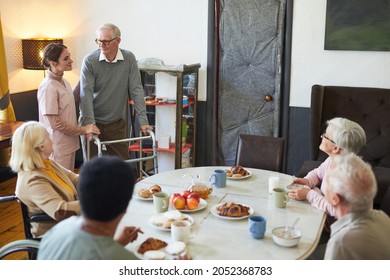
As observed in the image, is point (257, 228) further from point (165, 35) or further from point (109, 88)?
point (165, 35)

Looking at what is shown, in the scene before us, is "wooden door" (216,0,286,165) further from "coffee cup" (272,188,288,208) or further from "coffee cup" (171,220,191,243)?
"coffee cup" (171,220,191,243)

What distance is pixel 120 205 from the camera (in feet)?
4.53

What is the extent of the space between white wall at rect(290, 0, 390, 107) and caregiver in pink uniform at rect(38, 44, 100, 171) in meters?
1.92

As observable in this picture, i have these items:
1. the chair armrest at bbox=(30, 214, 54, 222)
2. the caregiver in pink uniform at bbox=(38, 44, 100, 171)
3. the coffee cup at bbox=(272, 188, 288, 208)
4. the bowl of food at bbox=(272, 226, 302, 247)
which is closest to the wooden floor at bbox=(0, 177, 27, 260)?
the caregiver in pink uniform at bbox=(38, 44, 100, 171)

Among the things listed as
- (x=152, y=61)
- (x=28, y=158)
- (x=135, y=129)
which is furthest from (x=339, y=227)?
(x=135, y=129)

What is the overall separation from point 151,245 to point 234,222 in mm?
439

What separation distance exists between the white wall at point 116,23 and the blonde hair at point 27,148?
2.47 m

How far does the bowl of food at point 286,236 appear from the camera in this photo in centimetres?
186

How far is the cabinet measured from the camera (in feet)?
14.0

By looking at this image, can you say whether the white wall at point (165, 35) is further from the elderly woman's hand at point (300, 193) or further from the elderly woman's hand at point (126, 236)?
the elderly woman's hand at point (126, 236)

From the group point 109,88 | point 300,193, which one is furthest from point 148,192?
point 109,88

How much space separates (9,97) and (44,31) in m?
0.96

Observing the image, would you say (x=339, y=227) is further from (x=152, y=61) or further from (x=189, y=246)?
(x=152, y=61)

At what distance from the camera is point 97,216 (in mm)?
1363
